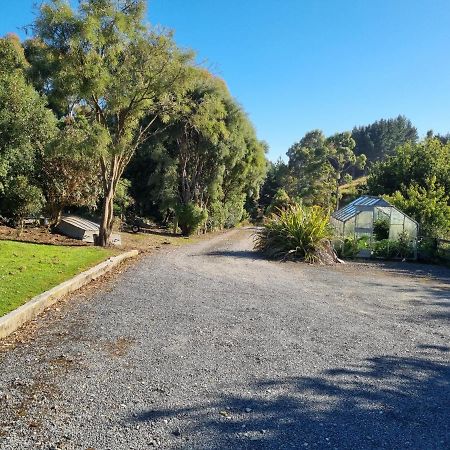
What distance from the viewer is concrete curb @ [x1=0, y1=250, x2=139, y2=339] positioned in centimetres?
505

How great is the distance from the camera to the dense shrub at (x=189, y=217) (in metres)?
25.0

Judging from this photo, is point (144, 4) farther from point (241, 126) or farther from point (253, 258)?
point (241, 126)

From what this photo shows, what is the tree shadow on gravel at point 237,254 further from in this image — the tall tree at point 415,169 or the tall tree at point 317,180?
the tall tree at point 317,180

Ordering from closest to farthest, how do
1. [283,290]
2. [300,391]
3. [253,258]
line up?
[300,391] → [283,290] → [253,258]

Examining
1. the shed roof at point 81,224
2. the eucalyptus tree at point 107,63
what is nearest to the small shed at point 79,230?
the shed roof at point 81,224

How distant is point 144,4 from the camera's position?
12664 millimetres

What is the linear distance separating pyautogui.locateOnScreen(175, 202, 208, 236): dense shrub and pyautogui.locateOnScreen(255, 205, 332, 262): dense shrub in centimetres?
1035

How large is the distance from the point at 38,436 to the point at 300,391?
2.10 m

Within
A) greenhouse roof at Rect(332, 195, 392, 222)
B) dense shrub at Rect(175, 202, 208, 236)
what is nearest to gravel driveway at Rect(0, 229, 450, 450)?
greenhouse roof at Rect(332, 195, 392, 222)

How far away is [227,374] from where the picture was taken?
4.06 metres

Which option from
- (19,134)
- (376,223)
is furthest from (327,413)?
(376,223)

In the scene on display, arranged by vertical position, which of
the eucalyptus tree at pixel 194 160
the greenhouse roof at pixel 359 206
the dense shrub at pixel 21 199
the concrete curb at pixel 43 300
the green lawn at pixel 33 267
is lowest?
the concrete curb at pixel 43 300

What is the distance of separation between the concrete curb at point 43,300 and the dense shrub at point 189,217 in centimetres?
1487

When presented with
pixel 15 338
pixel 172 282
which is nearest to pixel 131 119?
pixel 172 282
